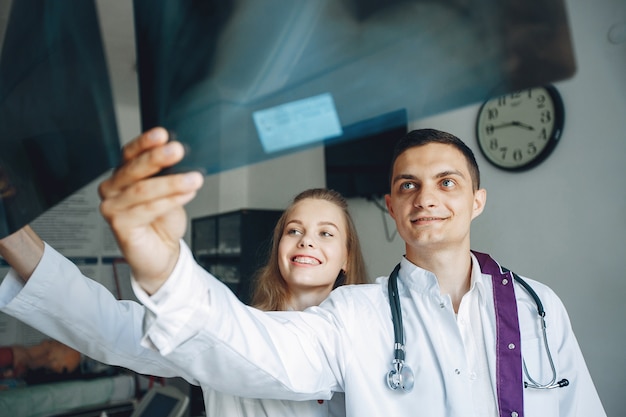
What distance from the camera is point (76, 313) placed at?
31.4 inches

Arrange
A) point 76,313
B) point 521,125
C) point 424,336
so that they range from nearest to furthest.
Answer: point 76,313 → point 424,336 → point 521,125

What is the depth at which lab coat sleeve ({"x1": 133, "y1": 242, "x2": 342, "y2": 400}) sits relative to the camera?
1.72 ft

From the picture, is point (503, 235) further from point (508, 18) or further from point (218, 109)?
point (218, 109)

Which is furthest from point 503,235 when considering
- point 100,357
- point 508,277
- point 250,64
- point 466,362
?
point 250,64

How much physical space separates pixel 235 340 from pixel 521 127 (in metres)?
1.49

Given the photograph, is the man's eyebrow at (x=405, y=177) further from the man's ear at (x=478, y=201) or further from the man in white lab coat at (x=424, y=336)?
the man's ear at (x=478, y=201)

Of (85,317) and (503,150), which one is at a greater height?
(503,150)

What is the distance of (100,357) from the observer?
2.78 ft

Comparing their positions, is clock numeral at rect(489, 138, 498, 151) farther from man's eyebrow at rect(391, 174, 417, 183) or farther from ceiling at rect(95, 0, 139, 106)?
ceiling at rect(95, 0, 139, 106)

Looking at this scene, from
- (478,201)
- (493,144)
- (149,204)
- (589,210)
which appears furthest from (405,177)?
(493,144)

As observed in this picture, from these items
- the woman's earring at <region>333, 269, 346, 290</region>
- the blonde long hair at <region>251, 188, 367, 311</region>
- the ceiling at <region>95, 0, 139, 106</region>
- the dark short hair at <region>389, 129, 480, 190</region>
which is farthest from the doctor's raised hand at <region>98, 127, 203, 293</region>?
the woman's earring at <region>333, 269, 346, 290</region>

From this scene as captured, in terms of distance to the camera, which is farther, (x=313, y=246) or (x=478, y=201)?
(x=313, y=246)

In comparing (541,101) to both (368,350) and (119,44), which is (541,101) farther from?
(119,44)

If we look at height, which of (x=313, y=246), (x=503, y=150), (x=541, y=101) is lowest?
(x=313, y=246)
